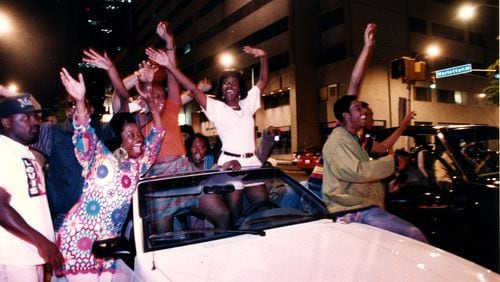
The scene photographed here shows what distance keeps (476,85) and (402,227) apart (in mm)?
36958

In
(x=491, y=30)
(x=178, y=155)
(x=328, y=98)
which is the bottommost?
(x=178, y=155)

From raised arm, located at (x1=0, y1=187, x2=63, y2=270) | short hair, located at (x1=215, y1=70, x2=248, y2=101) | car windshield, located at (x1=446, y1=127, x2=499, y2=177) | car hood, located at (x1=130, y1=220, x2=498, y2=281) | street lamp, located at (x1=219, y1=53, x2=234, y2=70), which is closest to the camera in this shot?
car hood, located at (x1=130, y1=220, x2=498, y2=281)

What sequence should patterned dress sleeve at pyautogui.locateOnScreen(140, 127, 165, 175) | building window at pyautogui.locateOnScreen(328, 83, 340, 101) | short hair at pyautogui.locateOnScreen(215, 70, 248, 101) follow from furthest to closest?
building window at pyautogui.locateOnScreen(328, 83, 340, 101) < short hair at pyautogui.locateOnScreen(215, 70, 248, 101) < patterned dress sleeve at pyautogui.locateOnScreen(140, 127, 165, 175)

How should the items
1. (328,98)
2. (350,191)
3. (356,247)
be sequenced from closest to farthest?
(356,247), (350,191), (328,98)

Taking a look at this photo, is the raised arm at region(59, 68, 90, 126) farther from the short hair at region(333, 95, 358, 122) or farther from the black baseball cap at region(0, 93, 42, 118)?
the short hair at region(333, 95, 358, 122)

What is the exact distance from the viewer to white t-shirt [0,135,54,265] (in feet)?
7.85

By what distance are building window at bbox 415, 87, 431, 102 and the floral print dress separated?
3032 cm

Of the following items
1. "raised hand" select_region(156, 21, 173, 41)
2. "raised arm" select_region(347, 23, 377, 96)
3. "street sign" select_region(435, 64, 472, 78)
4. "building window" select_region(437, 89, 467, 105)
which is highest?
"building window" select_region(437, 89, 467, 105)

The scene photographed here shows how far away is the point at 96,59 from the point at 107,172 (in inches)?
48.7

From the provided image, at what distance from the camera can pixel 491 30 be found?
1437 inches

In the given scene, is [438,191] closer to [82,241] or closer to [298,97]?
[82,241]

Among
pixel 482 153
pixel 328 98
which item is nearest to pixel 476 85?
pixel 328 98

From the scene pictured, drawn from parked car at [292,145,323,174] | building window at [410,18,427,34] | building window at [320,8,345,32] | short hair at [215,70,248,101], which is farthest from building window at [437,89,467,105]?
short hair at [215,70,248,101]

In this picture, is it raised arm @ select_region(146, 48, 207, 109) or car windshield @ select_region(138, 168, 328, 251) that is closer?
car windshield @ select_region(138, 168, 328, 251)
